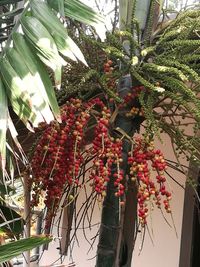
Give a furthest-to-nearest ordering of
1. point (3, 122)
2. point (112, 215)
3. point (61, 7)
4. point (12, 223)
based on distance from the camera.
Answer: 1. point (12, 223)
2. point (112, 215)
3. point (61, 7)
4. point (3, 122)

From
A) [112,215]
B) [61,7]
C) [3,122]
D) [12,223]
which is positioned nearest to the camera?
[3,122]

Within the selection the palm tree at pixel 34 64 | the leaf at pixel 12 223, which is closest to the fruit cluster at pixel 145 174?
the palm tree at pixel 34 64

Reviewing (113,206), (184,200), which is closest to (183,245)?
(184,200)

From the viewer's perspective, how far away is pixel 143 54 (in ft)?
3.88

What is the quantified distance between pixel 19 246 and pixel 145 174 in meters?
0.35

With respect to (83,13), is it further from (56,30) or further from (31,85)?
(31,85)

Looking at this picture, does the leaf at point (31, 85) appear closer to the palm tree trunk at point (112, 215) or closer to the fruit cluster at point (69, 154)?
the fruit cluster at point (69, 154)

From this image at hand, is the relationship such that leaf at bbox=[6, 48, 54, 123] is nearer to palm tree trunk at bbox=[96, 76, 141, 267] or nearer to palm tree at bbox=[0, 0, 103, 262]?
palm tree at bbox=[0, 0, 103, 262]

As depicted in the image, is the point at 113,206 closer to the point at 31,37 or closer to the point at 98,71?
the point at 98,71

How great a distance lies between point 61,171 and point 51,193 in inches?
2.8

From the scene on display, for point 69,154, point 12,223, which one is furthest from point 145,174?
point 12,223

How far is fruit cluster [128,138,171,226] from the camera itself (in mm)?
1074

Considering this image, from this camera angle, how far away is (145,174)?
3.59 ft

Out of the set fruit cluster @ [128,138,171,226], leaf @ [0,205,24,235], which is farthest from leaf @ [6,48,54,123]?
leaf @ [0,205,24,235]
